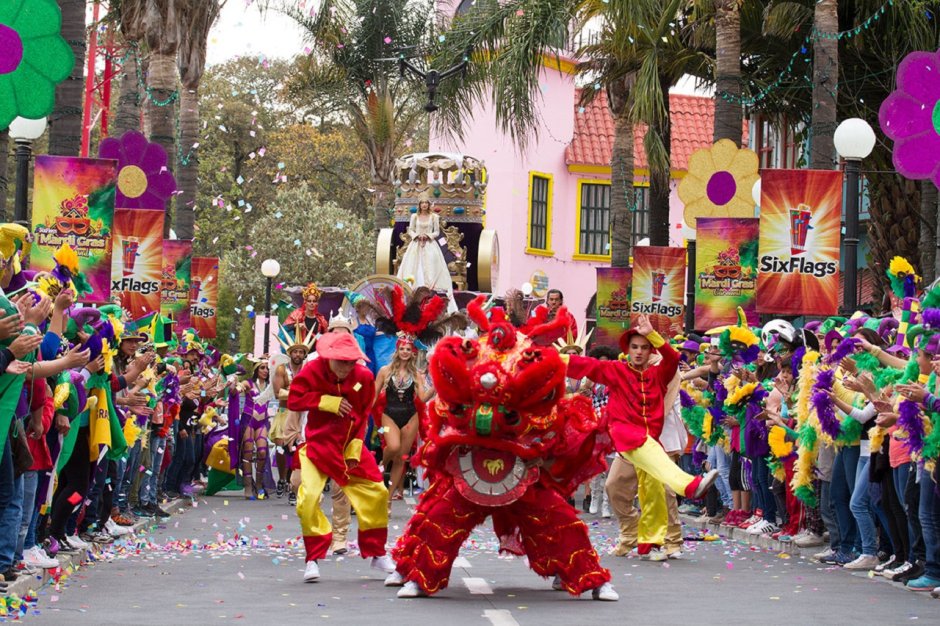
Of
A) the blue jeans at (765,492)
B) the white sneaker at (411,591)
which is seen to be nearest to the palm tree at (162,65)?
the blue jeans at (765,492)

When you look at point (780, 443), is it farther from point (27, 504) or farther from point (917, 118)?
point (27, 504)

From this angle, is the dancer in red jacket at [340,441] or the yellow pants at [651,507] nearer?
the dancer in red jacket at [340,441]

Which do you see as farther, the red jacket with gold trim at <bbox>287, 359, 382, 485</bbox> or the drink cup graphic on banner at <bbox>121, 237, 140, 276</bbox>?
the drink cup graphic on banner at <bbox>121, 237, 140, 276</bbox>

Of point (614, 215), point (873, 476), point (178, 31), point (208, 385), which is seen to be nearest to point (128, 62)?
point (178, 31)

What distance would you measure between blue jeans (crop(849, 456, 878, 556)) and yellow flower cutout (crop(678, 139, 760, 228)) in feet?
31.0

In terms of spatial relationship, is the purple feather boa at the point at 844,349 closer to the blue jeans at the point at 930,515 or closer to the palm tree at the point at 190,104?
the blue jeans at the point at 930,515

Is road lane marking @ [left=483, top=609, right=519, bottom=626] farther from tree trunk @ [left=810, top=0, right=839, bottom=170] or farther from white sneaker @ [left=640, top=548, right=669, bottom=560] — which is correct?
tree trunk @ [left=810, top=0, right=839, bottom=170]

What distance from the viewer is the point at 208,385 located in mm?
21906

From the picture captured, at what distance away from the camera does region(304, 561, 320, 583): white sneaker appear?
12.6 metres

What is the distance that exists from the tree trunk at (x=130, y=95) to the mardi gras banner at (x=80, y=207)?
700 centimetres

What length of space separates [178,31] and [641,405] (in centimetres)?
1432

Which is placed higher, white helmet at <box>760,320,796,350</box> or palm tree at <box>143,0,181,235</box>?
palm tree at <box>143,0,181,235</box>

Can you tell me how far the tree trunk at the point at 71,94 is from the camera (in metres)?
17.8

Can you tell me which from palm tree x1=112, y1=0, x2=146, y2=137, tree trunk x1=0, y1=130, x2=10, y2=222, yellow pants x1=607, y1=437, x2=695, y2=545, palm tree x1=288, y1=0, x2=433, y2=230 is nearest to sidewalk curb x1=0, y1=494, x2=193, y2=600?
tree trunk x1=0, y1=130, x2=10, y2=222
